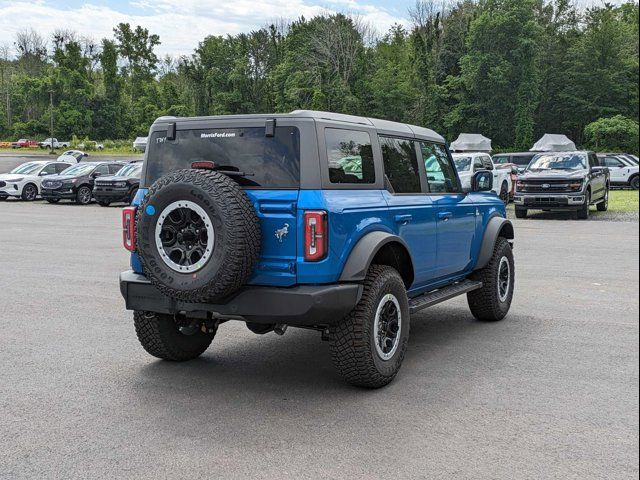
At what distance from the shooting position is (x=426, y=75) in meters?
72.6

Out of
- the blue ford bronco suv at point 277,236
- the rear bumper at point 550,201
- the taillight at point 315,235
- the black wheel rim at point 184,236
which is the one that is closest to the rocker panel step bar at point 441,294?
the blue ford bronco suv at point 277,236

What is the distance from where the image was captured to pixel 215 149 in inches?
209

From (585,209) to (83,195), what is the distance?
18.8m

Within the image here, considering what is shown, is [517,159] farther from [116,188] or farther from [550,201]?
[116,188]

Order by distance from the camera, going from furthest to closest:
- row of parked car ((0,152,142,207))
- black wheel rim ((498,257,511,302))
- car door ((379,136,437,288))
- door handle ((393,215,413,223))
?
1. row of parked car ((0,152,142,207))
2. black wheel rim ((498,257,511,302))
3. car door ((379,136,437,288))
4. door handle ((393,215,413,223))

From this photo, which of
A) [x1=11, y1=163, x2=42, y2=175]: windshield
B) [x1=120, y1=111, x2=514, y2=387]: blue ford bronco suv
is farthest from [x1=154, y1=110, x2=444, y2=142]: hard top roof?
[x1=11, y1=163, x2=42, y2=175]: windshield

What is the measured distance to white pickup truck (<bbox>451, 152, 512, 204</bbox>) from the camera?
2359 cm

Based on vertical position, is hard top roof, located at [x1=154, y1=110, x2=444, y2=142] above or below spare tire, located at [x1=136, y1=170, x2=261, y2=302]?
above

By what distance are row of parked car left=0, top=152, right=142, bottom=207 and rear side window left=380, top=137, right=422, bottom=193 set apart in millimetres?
20869

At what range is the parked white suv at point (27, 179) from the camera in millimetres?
29609

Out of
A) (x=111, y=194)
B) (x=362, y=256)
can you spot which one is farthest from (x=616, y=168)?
(x=362, y=256)

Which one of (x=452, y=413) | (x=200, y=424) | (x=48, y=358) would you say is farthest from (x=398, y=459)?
(x=48, y=358)

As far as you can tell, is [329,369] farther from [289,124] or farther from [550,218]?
[550,218]

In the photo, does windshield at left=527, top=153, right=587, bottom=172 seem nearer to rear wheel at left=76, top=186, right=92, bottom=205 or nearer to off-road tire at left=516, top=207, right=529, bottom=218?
off-road tire at left=516, top=207, right=529, bottom=218
